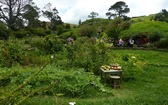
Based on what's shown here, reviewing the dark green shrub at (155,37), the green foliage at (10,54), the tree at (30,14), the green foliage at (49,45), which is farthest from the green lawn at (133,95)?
the tree at (30,14)

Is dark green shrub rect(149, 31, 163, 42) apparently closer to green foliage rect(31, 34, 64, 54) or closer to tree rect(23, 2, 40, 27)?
green foliage rect(31, 34, 64, 54)

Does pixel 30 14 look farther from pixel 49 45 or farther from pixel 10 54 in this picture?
pixel 10 54

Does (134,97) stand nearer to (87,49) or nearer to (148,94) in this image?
(148,94)

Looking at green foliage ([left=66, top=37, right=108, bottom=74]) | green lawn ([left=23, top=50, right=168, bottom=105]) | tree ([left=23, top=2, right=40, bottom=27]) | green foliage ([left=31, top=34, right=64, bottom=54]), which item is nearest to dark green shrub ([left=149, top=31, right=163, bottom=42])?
green foliage ([left=31, top=34, right=64, bottom=54])

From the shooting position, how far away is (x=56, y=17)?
4556cm

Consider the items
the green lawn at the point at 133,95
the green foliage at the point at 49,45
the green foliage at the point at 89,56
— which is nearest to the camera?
the green lawn at the point at 133,95

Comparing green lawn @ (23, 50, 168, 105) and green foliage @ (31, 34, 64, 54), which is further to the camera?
green foliage @ (31, 34, 64, 54)

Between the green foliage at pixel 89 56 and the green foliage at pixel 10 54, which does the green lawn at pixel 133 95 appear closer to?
the green foliage at pixel 89 56

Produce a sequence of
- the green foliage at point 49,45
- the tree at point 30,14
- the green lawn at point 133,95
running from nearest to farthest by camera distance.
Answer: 1. the green lawn at point 133,95
2. the green foliage at point 49,45
3. the tree at point 30,14

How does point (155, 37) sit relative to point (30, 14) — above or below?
below

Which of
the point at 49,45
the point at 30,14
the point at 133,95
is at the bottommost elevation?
the point at 133,95

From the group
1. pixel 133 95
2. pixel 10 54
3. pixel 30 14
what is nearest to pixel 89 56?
Answer: pixel 133 95

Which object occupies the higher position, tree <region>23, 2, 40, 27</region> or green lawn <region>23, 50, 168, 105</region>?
tree <region>23, 2, 40, 27</region>

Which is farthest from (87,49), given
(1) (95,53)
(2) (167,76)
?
(2) (167,76)
